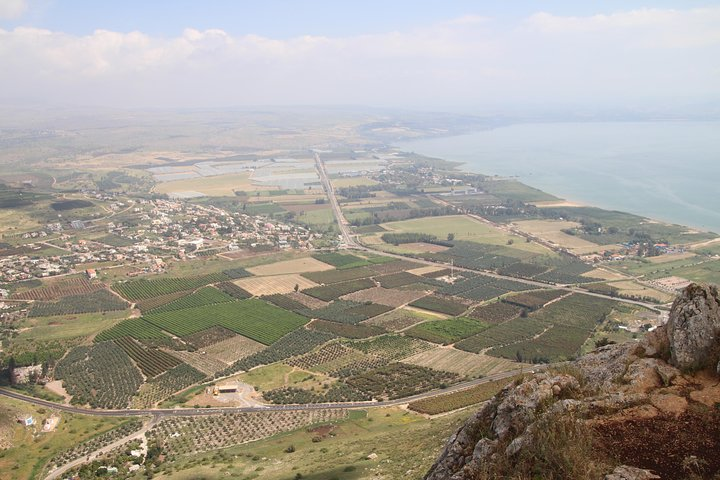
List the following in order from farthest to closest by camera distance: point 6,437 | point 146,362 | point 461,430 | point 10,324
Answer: point 10,324 → point 146,362 → point 6,437 → point 461,430

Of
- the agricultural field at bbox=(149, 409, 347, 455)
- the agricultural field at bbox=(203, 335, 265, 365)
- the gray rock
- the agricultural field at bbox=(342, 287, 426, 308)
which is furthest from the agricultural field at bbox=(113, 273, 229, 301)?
the gray rock

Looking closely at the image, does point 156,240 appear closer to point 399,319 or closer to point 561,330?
point 399,319

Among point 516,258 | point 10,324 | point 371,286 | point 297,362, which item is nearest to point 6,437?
point 297,362

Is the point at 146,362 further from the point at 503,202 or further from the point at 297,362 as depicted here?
→ the point at 503,202

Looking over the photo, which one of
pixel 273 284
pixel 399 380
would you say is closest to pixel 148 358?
pixel 399 380

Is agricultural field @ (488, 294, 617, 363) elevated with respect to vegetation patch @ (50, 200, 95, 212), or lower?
lower

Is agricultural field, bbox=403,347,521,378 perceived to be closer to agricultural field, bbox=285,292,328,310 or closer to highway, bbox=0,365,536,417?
highway, bbox=0,365,536,417
